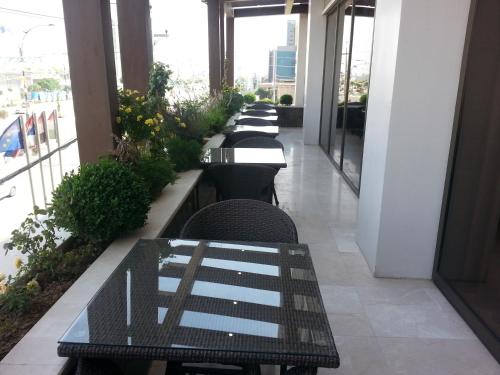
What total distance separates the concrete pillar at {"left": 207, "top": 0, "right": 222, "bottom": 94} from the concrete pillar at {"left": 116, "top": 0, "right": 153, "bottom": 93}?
14.9 feet

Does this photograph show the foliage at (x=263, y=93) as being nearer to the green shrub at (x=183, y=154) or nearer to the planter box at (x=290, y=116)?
the planter box at (x=290, y=116)

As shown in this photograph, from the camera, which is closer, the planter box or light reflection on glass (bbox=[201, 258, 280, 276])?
light reflection on glass (bbox=[201, 258, 280, 276])

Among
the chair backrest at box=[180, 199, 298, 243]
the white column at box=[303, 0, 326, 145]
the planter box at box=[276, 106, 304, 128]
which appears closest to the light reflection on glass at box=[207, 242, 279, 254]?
the chair backrest at box=[180, 199, 298, 243]

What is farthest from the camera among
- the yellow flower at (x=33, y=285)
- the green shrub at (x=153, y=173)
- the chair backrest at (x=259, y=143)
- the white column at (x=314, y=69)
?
the white column at (x=314, y=69)

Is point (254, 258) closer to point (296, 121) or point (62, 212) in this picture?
point (62, 212)

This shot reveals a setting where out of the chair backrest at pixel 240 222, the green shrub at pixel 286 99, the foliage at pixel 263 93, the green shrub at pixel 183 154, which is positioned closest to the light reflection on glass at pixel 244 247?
the chair backrest at pixel 240 222

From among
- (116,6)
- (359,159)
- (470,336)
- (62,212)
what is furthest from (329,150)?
(62,212)

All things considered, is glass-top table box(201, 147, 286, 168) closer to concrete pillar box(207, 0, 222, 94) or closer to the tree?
concrete pillar box(207, 0, 222, 94)

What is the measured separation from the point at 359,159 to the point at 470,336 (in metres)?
3.29

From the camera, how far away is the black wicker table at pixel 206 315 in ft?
3.76

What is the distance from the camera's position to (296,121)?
13.1 metres

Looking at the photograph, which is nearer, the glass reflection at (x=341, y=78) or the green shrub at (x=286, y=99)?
the glass reflection at (x=341, y=78)

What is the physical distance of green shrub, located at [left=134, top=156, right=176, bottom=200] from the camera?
3.00 metres

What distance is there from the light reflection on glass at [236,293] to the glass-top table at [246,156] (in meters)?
2.22
